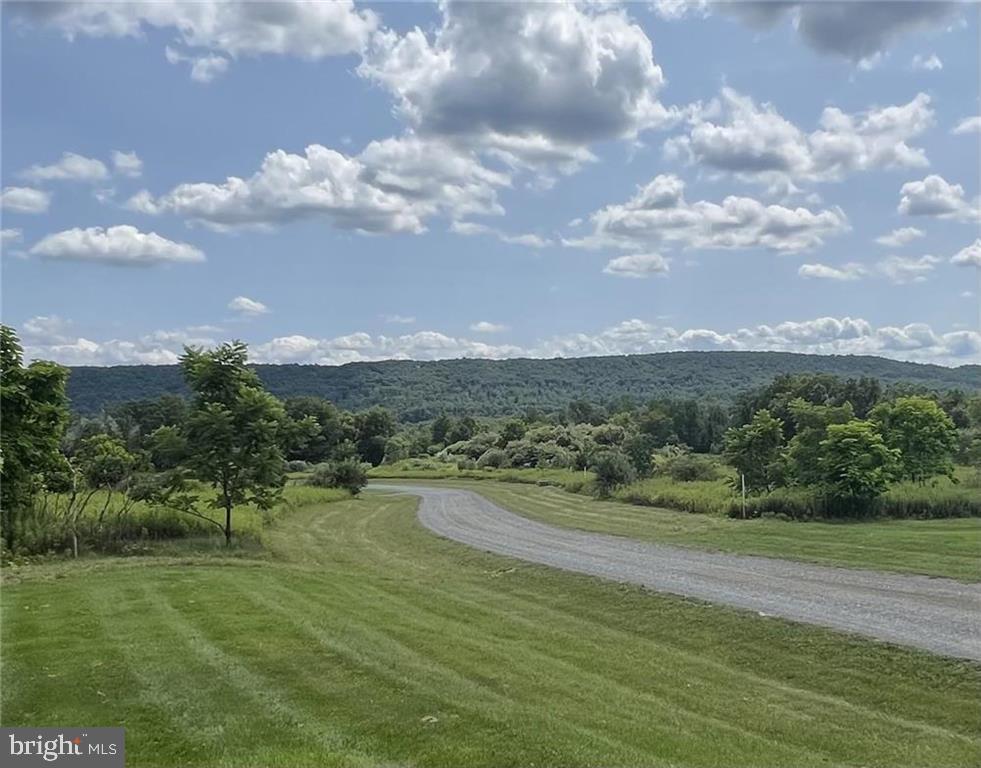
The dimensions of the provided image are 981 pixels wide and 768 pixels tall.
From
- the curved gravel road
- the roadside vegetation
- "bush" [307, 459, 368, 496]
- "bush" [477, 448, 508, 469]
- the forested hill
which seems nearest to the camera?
the curved gravel road

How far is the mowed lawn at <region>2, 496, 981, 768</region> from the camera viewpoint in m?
6.96

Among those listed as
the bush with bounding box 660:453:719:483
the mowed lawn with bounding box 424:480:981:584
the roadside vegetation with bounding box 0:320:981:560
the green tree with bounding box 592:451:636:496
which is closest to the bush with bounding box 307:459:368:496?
the roadside vegetation with bounding box 0:320:981:560

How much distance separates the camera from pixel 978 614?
1259 cm

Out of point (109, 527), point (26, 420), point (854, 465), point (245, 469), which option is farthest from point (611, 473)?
point (26, 420)

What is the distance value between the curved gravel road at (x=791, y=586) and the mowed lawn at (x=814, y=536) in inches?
34.9

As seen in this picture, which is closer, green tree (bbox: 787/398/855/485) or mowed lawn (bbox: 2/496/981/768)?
mowed lawn (bbox: 2/496/981/768)

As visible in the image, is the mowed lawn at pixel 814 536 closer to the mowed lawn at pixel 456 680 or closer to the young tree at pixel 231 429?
the mowed lawn at pixel 456 680

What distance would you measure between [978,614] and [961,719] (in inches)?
191

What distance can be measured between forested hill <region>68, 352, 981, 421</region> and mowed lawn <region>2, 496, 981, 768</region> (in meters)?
130

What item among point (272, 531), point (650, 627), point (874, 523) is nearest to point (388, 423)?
point (272, 531)

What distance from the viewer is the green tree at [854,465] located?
27781mm

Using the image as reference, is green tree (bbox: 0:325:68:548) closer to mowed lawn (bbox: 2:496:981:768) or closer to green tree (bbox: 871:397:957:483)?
mowed lawn (bbox: 2:496:981:768)

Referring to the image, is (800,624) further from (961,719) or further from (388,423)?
(388,423)

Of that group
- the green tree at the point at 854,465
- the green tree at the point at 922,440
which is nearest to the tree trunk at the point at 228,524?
the green tree at the point at 854,465
